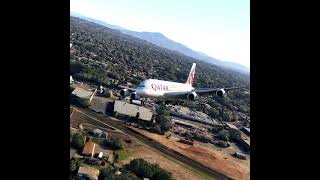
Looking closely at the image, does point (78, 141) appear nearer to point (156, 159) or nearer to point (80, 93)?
point (156, 159)

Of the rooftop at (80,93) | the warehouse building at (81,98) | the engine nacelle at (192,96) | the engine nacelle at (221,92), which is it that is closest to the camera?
the engine nacelle at (221,92)

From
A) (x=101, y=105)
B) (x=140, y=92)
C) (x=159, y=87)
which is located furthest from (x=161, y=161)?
(x=101, y=105)

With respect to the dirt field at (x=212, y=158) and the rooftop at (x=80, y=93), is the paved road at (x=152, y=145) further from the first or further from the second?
the rooftop at (x=80, y=93)

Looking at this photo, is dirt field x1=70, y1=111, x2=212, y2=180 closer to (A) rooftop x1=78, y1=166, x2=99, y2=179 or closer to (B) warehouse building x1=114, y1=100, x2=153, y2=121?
(A) rooftop x1=78, y1=166, x2=99, y2=179

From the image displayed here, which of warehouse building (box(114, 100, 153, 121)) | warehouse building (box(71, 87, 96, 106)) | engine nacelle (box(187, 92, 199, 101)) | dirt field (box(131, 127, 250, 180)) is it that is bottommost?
dirt field (box(131, 127, 250, 180))

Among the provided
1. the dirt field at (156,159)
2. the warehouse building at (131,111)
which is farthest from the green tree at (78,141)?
the warehouse building at (131,111)

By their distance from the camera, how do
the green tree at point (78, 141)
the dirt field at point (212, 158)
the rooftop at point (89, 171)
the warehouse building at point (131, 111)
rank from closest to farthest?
the rooftop at point (89, 171) → the green tree at point (78, 141) → the dirt field at point (212, 158) → the warehouse building at point (131, 111)

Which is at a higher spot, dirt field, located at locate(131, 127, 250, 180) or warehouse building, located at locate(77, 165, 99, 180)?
warehouse building, located at locate(77, 165, 99, 180)

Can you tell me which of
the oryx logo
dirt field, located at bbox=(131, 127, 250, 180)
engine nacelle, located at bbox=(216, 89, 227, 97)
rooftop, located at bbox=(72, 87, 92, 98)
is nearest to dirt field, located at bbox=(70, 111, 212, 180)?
dirt field, located at bbox=(131, 127, 250, 180)
